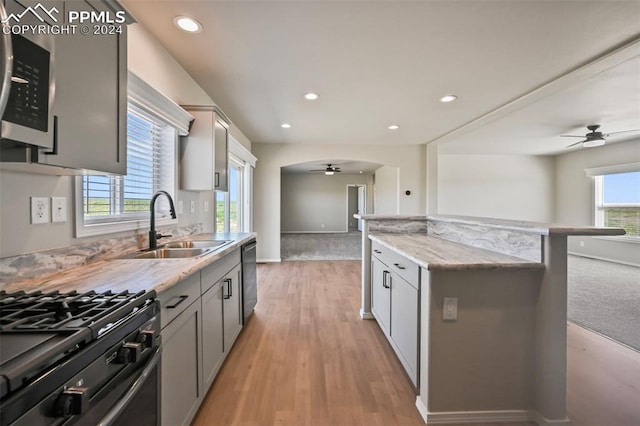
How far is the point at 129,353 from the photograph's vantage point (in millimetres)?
865

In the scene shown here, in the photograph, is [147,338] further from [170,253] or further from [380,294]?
[380,294]

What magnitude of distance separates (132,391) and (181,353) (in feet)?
1.60

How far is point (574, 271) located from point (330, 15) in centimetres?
628

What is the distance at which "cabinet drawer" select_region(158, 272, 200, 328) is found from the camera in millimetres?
1205

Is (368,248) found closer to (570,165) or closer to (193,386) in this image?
(193,386)

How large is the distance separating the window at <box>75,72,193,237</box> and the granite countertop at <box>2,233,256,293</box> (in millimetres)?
263

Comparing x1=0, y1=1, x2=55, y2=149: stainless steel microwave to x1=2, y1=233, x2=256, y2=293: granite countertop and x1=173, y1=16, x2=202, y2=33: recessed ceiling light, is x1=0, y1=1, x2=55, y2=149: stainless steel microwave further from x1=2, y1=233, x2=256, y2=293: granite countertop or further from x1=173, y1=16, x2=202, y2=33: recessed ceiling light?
x1=173, y1=16, x2=202, y2=33: recessed ceiling light

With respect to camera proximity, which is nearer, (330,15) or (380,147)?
(330,15)

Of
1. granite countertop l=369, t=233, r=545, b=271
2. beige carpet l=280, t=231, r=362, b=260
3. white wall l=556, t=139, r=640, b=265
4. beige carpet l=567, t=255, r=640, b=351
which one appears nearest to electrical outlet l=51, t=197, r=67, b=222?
granite countertop l=369, t=233, r=545, b=271

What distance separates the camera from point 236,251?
2.46 meters

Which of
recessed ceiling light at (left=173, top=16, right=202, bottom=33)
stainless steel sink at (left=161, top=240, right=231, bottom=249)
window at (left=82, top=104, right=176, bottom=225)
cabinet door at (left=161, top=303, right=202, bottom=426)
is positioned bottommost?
cabinet door at (left=161, top=303, right=202, bottom=426)

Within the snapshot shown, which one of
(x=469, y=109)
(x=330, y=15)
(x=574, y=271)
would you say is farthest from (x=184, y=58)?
(x=574, y=271)

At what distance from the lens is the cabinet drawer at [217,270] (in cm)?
168

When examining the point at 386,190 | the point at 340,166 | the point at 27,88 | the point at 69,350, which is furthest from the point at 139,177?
the point at 340,166
